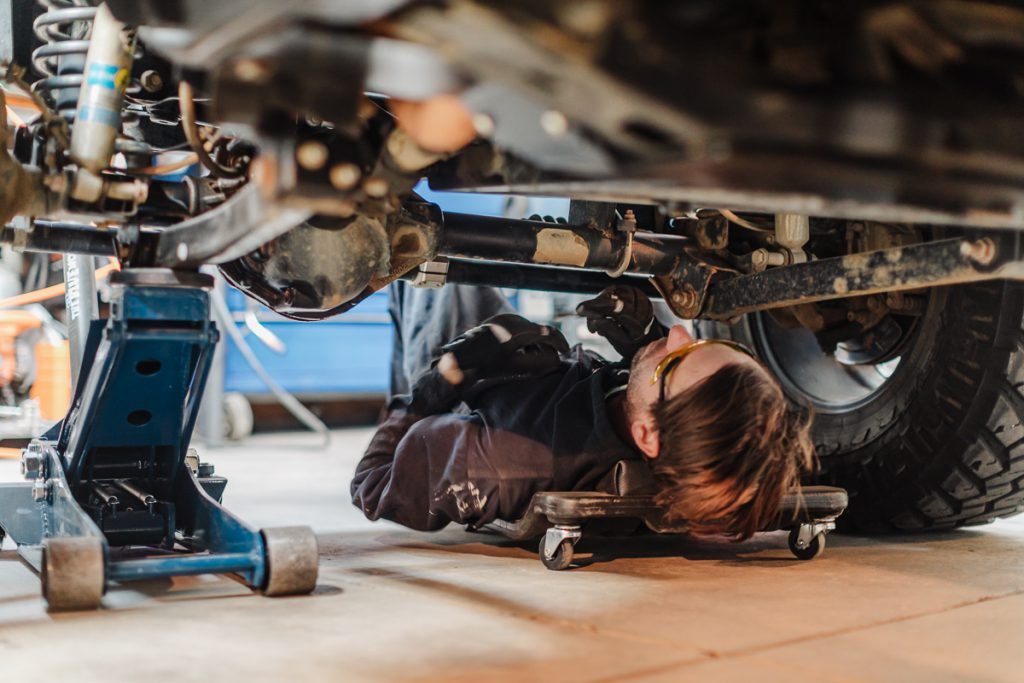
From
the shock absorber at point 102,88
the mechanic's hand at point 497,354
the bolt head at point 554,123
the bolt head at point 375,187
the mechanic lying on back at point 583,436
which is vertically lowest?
the mechanic lying on back at point 583,436

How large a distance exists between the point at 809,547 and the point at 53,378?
3.22 metres

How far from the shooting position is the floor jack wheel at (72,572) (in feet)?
3.77

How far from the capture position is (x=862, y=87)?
665 millimetres

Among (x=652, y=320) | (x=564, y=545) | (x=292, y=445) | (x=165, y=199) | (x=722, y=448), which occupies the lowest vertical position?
(x=292, y=445)

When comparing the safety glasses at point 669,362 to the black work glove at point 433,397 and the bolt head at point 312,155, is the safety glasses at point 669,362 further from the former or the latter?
the bolt head at point 312,155

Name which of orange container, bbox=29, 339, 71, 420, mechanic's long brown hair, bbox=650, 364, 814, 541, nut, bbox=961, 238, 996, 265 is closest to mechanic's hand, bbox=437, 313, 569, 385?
mechanic's long brown hair, bbox=650, 364, 814, 541

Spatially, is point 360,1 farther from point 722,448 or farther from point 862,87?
point 722,448

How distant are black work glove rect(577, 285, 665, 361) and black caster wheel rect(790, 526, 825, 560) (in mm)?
464

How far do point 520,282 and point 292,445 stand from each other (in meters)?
2.44

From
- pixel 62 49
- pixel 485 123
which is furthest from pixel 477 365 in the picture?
pixel 485 123

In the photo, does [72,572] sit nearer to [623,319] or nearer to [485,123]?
[485,123]

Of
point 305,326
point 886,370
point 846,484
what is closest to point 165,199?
point 846,484

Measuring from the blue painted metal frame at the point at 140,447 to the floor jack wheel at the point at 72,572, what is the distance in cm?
2

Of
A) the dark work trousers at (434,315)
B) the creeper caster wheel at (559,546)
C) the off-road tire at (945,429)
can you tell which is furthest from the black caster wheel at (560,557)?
the dark work trousers at (434,315)
